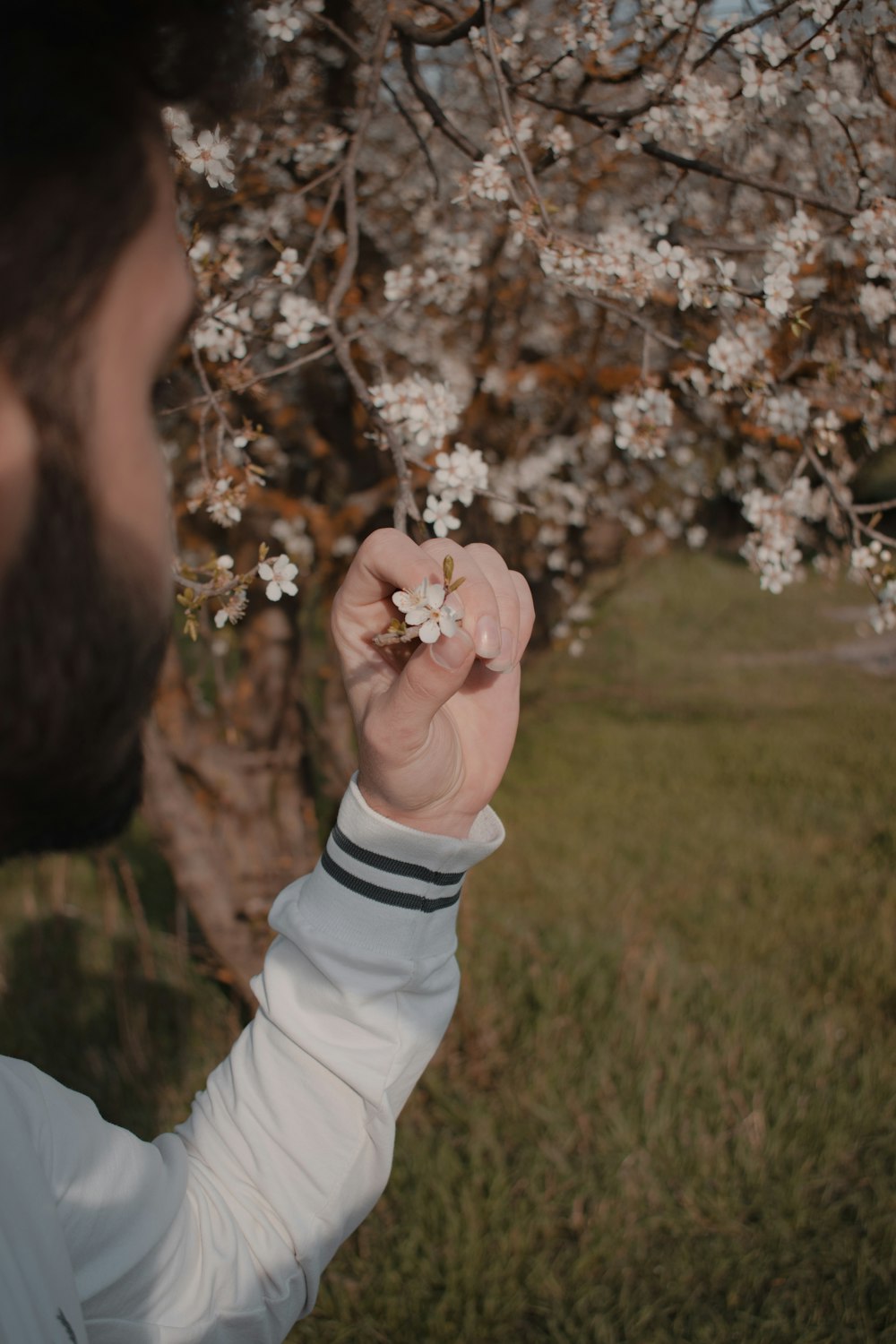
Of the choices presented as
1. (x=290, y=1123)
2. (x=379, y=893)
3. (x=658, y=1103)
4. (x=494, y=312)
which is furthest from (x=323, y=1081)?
(x=494, y=312)

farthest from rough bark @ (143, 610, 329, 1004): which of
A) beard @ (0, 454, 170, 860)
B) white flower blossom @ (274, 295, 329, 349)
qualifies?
beard @ (0, 454, 170, 860)

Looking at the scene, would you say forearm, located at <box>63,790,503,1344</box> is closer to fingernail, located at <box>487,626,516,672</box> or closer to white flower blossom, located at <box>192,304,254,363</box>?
fingernail, located at <box>487,626,516,672</box>

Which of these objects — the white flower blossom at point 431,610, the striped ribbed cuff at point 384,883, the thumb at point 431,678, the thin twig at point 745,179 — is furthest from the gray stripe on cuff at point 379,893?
the thin twig at point 745,179

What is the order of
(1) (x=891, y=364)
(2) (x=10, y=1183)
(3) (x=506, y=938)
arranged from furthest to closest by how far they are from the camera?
1. (3) (x=506, y=938)
2. (1) (x=891, y=364)
3. (2) (x=10, y=1183)

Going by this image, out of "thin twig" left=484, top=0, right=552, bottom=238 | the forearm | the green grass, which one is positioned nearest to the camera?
the forearm

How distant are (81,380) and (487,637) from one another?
0.51 m

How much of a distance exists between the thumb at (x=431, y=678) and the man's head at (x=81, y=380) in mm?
316

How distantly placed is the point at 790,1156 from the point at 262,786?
6.56 ft

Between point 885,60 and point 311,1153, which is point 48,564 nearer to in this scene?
point 311,1153

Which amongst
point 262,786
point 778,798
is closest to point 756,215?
point 262,786

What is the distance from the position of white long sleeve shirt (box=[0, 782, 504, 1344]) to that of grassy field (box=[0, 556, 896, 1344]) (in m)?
1.42

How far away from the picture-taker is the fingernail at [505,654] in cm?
113

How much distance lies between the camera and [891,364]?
8.92 ft

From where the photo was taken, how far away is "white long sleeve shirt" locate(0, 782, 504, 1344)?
1.05 metres
